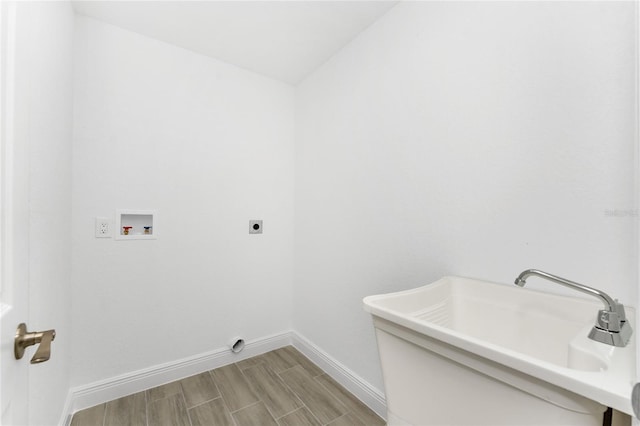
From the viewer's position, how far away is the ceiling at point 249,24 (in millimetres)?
1519

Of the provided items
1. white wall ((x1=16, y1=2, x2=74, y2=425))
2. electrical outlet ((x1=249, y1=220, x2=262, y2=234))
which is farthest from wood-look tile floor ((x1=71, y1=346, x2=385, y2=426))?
electrical outlet ((x1=249, y1=220, x2=262, y2=234))

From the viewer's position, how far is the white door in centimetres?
52

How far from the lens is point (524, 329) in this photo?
955mm

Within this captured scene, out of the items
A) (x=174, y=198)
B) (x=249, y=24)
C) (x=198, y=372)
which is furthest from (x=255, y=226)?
(x=249, y=24)

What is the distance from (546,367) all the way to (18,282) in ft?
3.69

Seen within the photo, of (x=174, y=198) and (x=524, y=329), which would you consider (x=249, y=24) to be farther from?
(x=524, y=329)

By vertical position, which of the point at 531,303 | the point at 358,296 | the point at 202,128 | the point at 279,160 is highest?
the point at 202,128

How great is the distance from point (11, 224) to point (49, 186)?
2.40 feet

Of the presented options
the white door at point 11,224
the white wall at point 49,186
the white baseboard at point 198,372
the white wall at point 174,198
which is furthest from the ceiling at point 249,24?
the white baseboard at point 198,372

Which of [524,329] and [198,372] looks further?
[198,372]

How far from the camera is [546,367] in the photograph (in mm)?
540

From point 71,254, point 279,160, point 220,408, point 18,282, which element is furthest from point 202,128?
point 220,408

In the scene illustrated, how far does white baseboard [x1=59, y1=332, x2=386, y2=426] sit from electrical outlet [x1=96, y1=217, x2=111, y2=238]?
871 mm

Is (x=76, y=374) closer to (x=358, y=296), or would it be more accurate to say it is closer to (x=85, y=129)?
(x=85, y=129)
